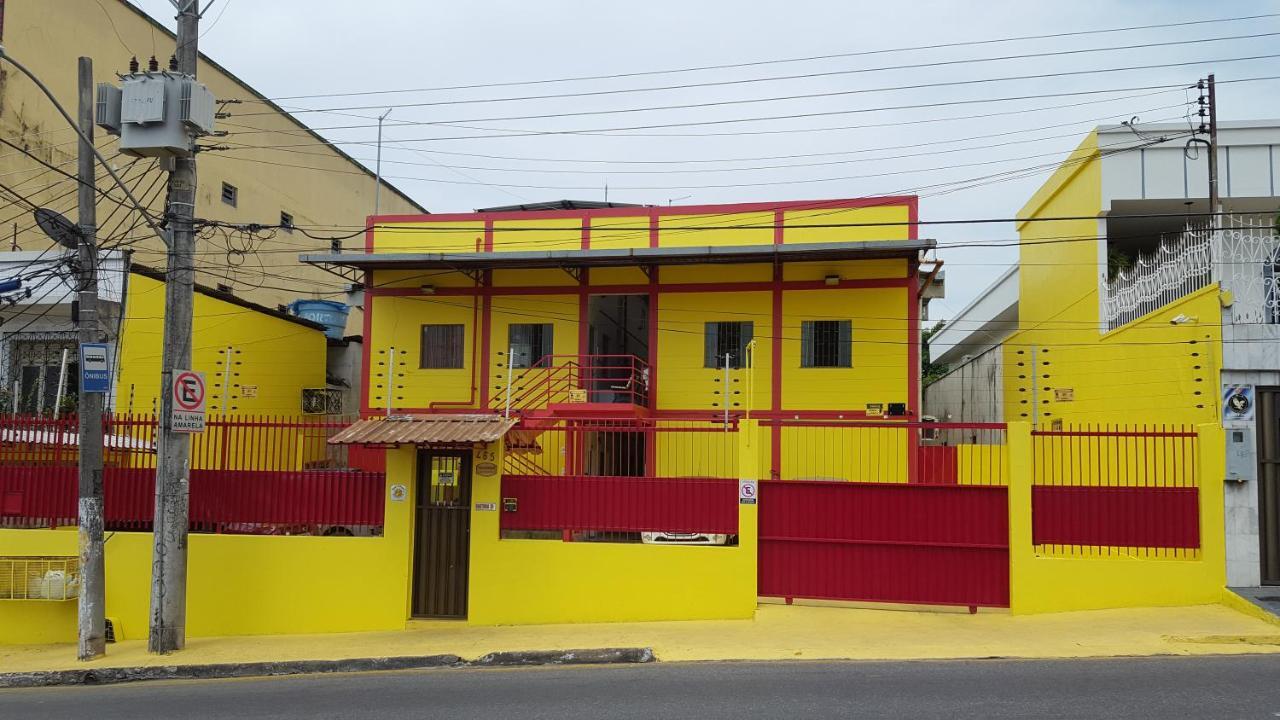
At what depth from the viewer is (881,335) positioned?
20.9 m

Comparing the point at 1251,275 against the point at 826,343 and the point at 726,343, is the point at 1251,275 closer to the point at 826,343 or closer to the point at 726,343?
the point at 826,343

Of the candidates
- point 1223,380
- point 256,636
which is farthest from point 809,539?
point 256,636

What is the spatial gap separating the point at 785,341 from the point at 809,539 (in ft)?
30.4

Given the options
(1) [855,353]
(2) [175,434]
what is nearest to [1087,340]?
(1) [855,353]

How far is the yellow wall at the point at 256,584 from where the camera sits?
12.7m

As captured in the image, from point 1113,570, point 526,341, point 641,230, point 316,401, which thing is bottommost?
point 1113,570

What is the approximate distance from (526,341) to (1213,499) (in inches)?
580

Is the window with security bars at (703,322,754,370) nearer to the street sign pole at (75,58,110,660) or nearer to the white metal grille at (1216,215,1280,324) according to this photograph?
the white metal grille at (1216,215,1280,324)

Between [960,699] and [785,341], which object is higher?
[785,341]

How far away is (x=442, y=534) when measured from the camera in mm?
12898

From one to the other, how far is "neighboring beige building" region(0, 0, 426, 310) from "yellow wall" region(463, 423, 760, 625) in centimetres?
922

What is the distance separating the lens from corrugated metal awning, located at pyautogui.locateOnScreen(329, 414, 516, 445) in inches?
473

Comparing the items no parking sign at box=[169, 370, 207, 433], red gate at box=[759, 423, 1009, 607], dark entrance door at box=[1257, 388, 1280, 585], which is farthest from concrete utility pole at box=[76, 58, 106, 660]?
dark entrance door at box=[1257, 388, 1280, 585]

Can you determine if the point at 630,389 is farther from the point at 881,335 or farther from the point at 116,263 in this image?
the point at 116,263
